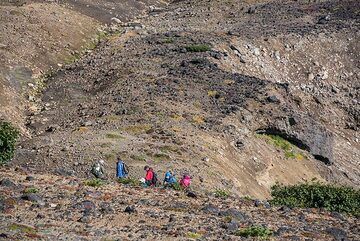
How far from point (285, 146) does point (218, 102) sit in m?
3.38

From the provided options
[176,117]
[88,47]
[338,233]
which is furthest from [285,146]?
[88,47]

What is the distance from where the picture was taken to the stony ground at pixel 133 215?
15406mm

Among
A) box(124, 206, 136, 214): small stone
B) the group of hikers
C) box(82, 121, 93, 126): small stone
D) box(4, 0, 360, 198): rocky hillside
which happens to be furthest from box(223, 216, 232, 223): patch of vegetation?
box(82, 121, 93, 126): small stone

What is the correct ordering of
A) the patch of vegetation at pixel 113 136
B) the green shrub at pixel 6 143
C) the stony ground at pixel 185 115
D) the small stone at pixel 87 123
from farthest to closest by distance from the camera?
the small stone at pixel 87 123 < the patch of vegetation at pixel 113 136 < the green shrub at pixel 6 143 < the stony ground at pixel 185 115

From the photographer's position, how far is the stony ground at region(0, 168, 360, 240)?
15.4 metres

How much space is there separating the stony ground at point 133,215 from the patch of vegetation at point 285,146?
10.6 m

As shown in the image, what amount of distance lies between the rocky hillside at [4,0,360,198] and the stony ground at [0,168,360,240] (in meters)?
3.98

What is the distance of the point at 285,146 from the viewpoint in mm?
31859

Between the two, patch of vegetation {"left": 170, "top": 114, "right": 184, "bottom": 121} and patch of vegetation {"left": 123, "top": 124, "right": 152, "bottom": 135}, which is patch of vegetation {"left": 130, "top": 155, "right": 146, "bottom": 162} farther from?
patch of vegetation {"left": 170, "top": 114, "right": 184, "bottom": 121}

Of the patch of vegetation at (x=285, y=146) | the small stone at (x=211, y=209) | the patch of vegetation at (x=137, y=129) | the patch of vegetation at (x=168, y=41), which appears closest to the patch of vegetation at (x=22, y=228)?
the small stone at (x=211, y=209)

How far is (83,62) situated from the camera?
4250 centimetres

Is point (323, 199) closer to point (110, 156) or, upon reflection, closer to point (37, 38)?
point (110, 156)

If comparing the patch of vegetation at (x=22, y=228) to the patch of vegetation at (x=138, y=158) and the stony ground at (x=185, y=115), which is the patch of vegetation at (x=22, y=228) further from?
the patch of vegetation at (x=138, y=158)

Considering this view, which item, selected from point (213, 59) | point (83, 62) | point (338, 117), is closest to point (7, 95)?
point (83, 62)
